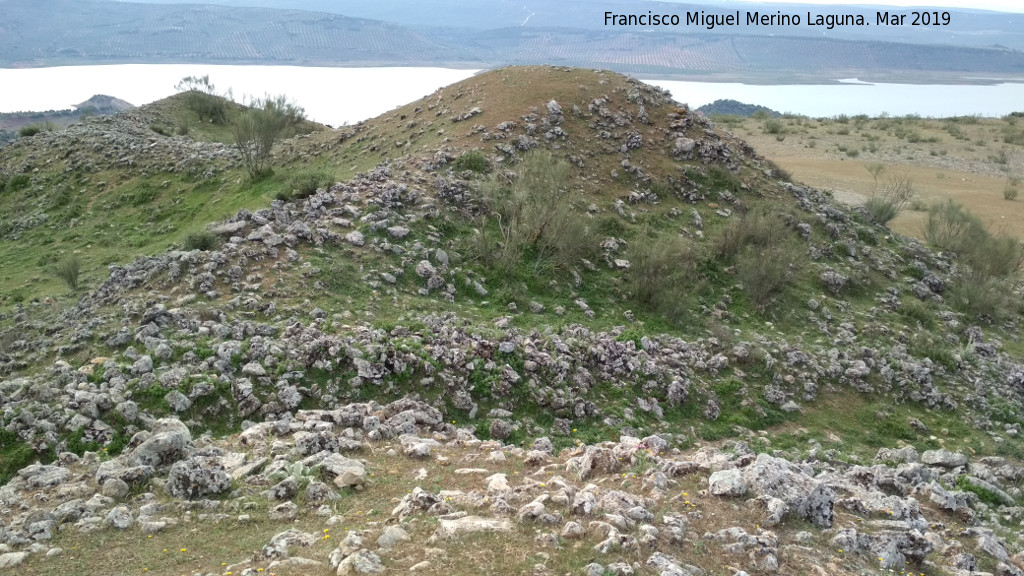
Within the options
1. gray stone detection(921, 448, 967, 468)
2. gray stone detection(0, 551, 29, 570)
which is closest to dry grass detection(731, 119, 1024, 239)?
gray stone detection(921, 448, 967, 468)

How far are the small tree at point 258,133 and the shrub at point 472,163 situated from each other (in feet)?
25.8

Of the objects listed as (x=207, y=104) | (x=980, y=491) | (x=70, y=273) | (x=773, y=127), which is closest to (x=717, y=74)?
(x=773, y=127)

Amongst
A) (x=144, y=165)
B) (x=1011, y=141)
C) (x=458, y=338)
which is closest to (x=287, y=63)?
(x=144, y=165)

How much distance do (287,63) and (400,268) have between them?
89970 millimetres

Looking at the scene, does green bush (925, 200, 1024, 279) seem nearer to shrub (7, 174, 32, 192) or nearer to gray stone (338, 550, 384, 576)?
gray stone (338, 550, 384, 576)

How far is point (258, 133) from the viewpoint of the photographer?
21.5m

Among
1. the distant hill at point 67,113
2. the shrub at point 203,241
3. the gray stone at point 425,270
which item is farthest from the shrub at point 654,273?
the distant hill at point 67,113

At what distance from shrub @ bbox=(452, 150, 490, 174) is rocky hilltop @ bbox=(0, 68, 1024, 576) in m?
0.07

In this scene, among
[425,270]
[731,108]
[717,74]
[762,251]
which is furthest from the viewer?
[717,74]

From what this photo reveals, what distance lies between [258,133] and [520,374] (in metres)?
15.8

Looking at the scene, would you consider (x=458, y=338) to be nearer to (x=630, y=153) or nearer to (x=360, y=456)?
(x=360, y=456)

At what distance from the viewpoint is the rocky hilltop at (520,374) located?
582 centimetres

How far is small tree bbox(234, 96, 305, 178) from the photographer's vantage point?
21.2m

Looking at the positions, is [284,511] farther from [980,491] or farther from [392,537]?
[980,491]
